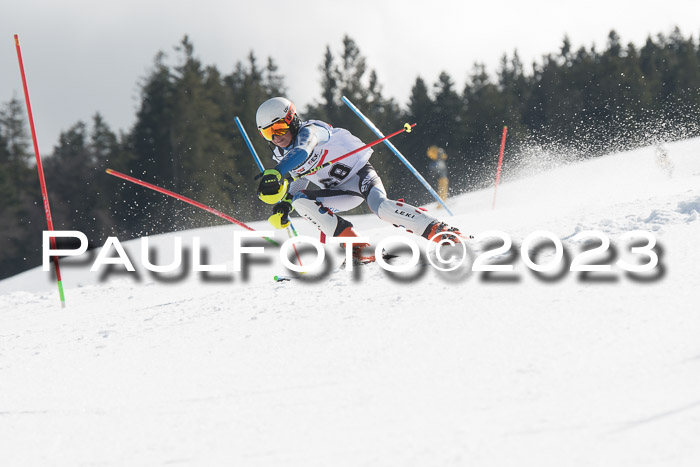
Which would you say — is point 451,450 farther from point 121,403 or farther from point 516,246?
point 516,246

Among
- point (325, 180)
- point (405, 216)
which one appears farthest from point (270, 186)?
point (405, 216)

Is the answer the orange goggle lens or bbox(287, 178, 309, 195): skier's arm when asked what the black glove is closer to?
the orange goggle lens

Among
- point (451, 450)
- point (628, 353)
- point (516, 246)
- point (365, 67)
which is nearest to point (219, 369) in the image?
point (451, 450)

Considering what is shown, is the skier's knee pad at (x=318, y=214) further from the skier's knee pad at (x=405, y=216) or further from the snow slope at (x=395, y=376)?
the snow slope at (x=395, y=376)

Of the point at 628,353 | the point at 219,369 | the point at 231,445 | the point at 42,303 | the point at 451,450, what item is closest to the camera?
the point at 451,450

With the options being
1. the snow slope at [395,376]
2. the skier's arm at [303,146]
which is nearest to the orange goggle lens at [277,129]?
A: the skier's arm at [303,146]

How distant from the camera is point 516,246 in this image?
4.34 metres

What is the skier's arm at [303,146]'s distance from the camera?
4.25 m

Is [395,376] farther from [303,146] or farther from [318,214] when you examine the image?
[318,214]

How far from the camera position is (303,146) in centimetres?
443

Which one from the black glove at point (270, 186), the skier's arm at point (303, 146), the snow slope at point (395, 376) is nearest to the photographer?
the snow slope at point (395, 376)

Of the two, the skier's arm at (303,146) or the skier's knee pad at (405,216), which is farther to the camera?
the skier's knee pad at (405,216)

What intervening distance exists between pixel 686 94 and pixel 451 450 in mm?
54330

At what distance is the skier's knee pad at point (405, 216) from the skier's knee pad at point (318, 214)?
0.40 metres
